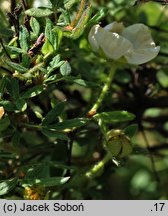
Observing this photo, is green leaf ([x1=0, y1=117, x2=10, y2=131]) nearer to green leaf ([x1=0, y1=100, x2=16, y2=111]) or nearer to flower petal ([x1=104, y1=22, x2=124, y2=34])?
green leaf ([x1=0, y1=100, x2=16, y2=111])

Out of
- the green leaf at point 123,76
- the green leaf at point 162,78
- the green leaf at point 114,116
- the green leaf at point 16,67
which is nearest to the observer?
the green leaf at point 16,67

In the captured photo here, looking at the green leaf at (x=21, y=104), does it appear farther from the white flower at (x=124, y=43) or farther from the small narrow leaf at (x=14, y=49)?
the white flower at (x=124, y=43)

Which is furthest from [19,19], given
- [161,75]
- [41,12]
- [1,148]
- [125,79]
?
[161,75]

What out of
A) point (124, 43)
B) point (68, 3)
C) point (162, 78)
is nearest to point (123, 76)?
point (162, 78)

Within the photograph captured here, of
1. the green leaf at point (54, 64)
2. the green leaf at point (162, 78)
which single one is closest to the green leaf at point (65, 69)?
the green leaf at point (54, 64)

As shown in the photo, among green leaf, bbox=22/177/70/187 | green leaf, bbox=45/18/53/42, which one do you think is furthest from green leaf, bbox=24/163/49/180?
green leaf, bbox=45/18/53/42
